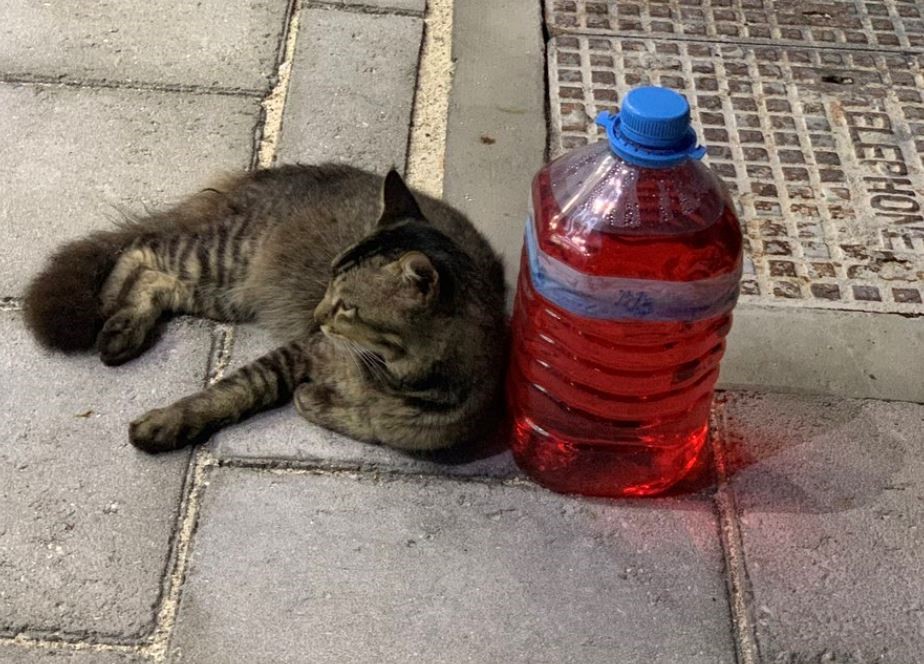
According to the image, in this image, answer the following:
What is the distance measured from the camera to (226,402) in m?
2.71

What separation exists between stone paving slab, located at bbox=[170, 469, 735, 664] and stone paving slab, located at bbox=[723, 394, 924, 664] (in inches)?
5.0

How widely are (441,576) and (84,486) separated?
865mm

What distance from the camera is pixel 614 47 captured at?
12.2ft

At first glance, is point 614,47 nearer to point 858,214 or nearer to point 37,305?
point 858,214

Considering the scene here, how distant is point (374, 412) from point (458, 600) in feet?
1.68

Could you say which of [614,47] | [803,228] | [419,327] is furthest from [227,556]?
[614,47]

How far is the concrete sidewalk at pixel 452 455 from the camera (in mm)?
2416

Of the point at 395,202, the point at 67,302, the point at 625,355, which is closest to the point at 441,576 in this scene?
the point at 625,355

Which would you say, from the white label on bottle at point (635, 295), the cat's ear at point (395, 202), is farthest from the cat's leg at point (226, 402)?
the white label on bottle at point (635, 295)

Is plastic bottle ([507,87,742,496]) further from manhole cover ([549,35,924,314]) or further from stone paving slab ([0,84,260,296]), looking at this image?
stone paving slab ([0,84,260,296])

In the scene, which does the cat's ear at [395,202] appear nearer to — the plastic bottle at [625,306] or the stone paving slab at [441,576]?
the plastic bottle at [625,306]

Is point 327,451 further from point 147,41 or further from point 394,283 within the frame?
point 147,41

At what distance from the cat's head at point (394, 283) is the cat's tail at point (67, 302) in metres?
0.64

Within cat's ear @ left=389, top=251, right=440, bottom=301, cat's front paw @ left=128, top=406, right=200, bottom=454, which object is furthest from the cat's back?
cat's front paw @ left=128, top=406, right=200, bottom=454
